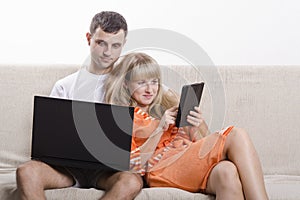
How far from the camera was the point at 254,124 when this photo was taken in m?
2.32

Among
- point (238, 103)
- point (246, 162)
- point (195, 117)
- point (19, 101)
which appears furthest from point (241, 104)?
point (19, 101)

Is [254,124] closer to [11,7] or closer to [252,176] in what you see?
[252,176]

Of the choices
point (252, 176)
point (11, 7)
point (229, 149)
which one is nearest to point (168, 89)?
point (229, 149)

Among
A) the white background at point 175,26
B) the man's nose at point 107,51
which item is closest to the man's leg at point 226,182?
the man's nose at point 107,51

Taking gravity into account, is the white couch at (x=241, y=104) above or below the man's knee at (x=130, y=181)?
above

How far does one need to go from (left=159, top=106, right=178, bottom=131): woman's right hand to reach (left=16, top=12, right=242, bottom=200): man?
0.19m

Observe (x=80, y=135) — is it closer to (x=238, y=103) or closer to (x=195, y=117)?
(x=195, y=117)

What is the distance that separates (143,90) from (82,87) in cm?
31

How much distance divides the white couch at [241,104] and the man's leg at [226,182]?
0.53m

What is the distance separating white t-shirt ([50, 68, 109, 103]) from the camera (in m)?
2.09

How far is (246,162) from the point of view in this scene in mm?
1742

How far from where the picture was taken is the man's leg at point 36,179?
5.67 feet

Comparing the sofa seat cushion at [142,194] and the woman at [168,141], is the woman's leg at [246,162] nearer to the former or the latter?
the woman at [168,141]

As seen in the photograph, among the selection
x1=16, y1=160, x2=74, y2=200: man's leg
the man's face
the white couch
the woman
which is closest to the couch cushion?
the white couch
